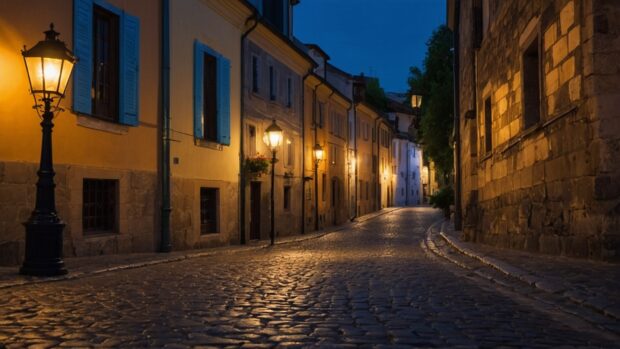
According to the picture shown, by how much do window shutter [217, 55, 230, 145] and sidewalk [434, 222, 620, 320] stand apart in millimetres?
9694

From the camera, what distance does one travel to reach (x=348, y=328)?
5.66m

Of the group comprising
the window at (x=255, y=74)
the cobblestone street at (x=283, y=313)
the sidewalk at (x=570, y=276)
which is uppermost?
the window at (x=255, y=74)

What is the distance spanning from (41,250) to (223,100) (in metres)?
10.6

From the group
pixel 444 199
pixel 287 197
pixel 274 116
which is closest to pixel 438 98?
pixel 444 199

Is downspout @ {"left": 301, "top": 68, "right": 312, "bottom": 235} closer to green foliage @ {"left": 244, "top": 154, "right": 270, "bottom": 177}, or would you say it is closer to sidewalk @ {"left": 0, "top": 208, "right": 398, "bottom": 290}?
green foliage @ {"left": 244, "top": 154, "right": 270, "bottom": 177}

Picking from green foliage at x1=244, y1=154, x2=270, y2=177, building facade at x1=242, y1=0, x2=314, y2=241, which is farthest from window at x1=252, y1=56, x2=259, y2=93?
green foliage at x1=244, y1=154, x2=270, y2=177

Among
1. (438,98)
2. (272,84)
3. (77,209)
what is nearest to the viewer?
(77,209)

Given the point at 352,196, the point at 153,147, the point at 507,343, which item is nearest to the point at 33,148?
the point at 153,147

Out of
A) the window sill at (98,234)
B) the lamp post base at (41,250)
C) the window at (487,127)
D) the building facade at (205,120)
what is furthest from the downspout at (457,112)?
the lamp post base at (41,250)

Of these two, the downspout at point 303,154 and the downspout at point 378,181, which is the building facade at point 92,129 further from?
the downspout at point 378,181

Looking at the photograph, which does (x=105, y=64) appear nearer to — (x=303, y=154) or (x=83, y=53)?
(x=83, y=53)

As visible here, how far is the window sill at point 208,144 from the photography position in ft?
59.5

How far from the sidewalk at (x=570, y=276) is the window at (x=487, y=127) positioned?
5.49 meters

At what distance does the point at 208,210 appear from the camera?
1952 centimetres
